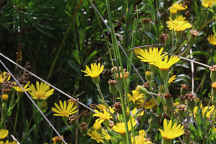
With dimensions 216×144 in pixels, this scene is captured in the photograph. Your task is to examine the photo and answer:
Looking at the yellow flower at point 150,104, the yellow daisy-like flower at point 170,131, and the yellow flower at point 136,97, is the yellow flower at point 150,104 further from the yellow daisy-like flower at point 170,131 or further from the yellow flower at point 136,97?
the yellow daisy-like flower at point 170,131

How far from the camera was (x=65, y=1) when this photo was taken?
1.61 meters

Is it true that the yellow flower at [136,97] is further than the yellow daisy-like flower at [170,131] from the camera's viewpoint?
Yes

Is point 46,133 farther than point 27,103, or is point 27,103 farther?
point 27,103

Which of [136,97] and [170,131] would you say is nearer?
[170,131]

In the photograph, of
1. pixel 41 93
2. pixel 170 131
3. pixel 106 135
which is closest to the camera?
pixel 170 131

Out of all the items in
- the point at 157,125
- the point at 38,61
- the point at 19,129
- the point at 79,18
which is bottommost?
the point at 19,129

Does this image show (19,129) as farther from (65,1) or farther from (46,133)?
(65,1)

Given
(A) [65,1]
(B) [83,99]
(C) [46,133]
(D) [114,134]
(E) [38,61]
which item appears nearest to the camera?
(D) [114,134]

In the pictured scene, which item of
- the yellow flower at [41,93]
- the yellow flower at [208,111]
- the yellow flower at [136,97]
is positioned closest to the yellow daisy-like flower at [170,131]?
the yellow flower at [208,111]

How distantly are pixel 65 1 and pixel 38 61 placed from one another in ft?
1.10

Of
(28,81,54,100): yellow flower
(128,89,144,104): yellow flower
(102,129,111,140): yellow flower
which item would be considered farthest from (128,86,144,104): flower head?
(28,81,54,100): yellow flower

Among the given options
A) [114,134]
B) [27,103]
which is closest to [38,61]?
[27,103]

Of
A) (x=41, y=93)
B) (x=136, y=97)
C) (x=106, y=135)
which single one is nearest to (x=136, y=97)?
(x=136, y=97)

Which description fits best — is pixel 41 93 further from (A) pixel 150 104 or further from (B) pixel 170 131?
(B) pixel 170 131
